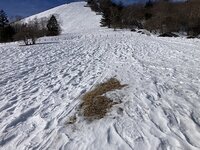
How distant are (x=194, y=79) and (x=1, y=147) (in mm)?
5802

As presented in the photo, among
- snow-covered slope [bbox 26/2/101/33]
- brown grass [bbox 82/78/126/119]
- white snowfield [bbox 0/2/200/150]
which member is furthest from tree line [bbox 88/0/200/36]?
brown grass [bbox 82/78/126/119]

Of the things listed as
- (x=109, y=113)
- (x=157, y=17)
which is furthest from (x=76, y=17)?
(x=109, y=113)

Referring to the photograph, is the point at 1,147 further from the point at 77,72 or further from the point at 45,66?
the point at 45,66

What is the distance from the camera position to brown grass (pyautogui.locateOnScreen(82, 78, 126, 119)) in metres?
4.78

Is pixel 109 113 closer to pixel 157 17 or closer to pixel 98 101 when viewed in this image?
pixel 98 101

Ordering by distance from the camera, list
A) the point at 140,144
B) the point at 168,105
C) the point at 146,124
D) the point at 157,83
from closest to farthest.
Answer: the point at 140,144 < the point at 146,124 < the point at 168,105 < the point at 157,83

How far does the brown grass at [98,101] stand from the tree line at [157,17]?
32.1 m

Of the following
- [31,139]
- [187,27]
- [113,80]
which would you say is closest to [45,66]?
[113,80]

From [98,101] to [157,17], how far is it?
128 feet

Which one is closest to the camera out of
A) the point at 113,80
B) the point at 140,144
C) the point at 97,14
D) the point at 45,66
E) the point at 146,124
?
the point at 140,144

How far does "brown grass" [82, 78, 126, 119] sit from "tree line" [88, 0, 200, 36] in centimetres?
3213

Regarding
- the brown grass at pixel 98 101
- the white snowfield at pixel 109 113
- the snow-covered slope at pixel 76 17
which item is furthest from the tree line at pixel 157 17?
the brown grass at pixel 98 101

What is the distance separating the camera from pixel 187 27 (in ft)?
127

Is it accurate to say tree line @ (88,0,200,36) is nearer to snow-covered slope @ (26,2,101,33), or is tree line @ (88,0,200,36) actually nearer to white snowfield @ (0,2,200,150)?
snow-covered slope @ (26,2,101,33)
